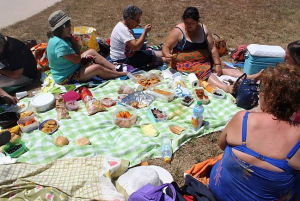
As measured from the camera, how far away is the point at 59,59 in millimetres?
4082

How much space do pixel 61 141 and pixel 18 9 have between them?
8581 millimetres

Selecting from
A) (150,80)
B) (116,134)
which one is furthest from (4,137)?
(150,80)

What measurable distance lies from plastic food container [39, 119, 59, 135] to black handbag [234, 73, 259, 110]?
2.70 m

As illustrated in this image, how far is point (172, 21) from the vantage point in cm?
790

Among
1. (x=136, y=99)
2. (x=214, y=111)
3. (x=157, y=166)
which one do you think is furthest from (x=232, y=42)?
(x=157, y=166)

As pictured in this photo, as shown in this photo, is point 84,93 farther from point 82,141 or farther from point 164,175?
point 164,175

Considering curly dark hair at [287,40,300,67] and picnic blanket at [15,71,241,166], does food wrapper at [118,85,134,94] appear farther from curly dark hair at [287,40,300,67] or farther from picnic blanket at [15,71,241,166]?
curly dark hair at [287,40,300,67]

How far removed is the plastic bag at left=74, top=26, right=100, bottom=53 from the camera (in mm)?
5105

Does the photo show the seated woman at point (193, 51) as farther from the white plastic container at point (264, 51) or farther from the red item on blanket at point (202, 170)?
the red item on blanket at point (202, 170)

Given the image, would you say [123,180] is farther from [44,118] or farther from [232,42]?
[232,42]

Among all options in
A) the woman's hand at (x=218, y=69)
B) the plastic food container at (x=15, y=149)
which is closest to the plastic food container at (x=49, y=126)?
the plastic food container at (x=15, y=149)

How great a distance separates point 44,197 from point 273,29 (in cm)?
722

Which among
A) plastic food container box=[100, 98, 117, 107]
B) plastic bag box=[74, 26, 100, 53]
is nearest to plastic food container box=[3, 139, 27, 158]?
plastic food container box=[100, 98, 117, 107]

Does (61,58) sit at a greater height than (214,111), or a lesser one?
greater
